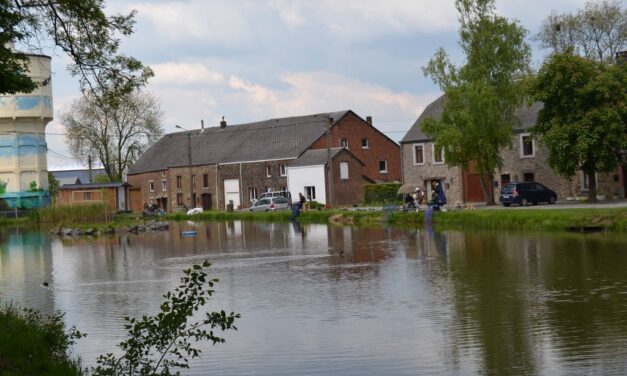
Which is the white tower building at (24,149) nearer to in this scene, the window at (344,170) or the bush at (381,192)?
the window at (344,170)

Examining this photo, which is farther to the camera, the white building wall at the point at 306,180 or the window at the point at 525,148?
the white building wall at the point at 306,180

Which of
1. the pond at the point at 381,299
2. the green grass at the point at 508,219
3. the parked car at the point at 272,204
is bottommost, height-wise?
the pond at the point at 381,299

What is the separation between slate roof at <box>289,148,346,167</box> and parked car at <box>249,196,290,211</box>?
4963 millimetres

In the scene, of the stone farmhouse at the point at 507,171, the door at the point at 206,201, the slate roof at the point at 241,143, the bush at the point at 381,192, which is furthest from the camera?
the door at the point at 206,201

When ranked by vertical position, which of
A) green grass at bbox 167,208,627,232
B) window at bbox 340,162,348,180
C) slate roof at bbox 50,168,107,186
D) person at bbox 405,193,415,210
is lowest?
green grass at bbox 167,208,627,232

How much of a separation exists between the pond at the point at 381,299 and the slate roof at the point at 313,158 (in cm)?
3316

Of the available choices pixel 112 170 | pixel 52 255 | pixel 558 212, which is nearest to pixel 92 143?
pixel 112 170

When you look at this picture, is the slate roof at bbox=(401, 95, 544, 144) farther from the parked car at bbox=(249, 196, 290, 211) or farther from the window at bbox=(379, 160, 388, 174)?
the window at bbox=(379, 160, 388, 174)

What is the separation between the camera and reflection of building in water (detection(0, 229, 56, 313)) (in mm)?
23161

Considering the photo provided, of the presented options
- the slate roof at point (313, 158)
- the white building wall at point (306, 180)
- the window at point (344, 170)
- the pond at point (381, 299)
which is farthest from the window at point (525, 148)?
the pond at point (381, 299)

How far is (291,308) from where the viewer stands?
20.1 metres

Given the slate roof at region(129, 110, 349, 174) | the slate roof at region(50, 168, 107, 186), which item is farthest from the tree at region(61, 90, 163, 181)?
the slate roof at region(50, 168, 107, 186)

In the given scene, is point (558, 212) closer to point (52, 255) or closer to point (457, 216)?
point (457, 216)

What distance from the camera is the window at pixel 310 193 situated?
74.1 m
